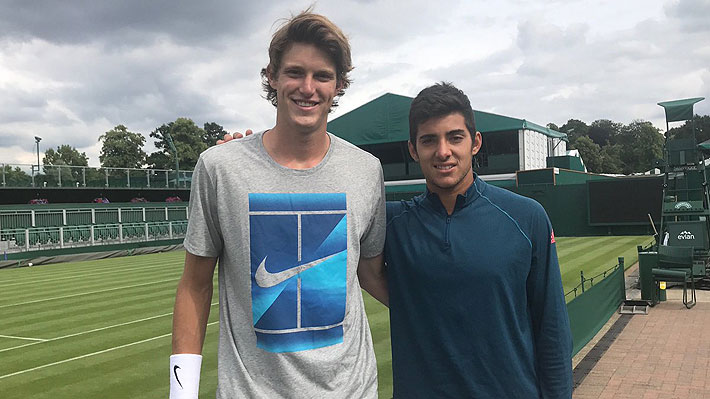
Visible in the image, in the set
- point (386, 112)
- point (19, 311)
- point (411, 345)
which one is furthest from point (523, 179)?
point (411, 345)

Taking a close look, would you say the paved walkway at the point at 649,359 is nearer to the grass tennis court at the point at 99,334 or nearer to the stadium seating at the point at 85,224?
the grass tennis court at the point at 99,334

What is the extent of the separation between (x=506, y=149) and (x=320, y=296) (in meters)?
46.3

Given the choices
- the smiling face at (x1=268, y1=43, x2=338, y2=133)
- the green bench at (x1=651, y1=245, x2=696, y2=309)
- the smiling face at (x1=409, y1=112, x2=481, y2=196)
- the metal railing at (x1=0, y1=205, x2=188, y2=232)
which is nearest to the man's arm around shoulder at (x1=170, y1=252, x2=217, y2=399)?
the smiling face at (x1=268, y1=43, x2=338, y2=133)

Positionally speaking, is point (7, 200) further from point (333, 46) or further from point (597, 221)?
point (333, 46)

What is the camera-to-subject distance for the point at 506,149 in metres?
46.8

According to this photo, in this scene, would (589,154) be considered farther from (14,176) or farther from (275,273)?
(275,273)

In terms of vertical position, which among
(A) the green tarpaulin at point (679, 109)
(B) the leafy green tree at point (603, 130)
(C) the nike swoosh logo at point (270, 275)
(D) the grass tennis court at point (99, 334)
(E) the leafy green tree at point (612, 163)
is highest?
(B) the leafy green tree at point (603, 130)

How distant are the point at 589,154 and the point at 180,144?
191ft

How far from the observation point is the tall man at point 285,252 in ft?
7.41

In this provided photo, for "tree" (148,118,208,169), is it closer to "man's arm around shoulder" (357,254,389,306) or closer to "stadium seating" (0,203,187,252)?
"stadium seating" (0,203,187,252)

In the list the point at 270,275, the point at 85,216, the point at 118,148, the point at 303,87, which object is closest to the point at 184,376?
the point at 270,275

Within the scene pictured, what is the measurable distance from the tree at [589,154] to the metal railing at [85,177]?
6362cm

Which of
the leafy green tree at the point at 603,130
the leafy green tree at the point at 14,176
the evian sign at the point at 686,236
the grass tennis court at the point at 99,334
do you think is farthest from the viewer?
the leafy green tree at the point at 603,130

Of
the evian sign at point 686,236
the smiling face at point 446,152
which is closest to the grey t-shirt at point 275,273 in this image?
the smiling face at point 446,152
